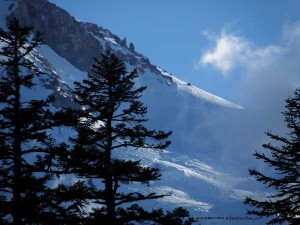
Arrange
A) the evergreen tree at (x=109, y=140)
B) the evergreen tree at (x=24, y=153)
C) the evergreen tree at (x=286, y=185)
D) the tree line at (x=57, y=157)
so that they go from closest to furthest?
1. the evergreen tree at (x=24, y=153)
2. the tree line at (x=57, y=157)
3. the evergreen tree at (x=109, y=140)
4. the evergreen tree at (x=286, y=185)

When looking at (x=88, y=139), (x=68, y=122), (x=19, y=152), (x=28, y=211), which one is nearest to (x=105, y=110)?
(x=88, y=139)

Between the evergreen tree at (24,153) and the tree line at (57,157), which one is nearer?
the evergreen tree at (24,153)

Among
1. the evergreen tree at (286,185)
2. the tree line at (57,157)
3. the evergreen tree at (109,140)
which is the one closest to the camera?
the tree line at (57,157)

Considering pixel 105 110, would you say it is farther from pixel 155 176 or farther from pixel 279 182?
pixel 279 182

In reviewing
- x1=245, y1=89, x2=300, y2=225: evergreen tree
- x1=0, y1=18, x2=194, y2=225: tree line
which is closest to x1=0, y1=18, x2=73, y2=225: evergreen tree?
x1=0, y1=18, x2=194, y2=225: tree line

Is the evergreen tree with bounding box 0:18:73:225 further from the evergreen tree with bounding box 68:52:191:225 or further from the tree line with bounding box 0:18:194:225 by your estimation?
the evergreen tree with bounding box 68:52:191:225

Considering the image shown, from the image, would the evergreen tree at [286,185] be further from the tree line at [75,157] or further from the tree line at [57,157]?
the tree line at [57,157]

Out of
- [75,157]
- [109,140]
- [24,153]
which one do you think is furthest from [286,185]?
[24,153]

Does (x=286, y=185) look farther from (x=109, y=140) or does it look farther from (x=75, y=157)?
(x=75, y=157)

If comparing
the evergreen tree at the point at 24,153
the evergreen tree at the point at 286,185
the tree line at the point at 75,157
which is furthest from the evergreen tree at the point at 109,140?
the evergreen tree at the point at 286,185

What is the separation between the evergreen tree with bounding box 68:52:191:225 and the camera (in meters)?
12.1

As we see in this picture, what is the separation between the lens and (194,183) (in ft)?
643

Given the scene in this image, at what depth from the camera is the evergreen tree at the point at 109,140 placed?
478 inches

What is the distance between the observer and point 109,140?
13.6m
